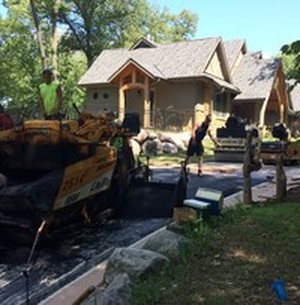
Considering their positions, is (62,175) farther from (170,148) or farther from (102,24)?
(102,24)

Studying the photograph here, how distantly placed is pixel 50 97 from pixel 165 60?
85.1 feet

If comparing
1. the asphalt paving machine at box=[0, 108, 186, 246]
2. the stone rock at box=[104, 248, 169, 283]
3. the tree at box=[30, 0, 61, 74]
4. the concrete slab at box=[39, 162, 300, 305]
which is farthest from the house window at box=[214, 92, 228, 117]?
the stone rock at box=[104, 248, 169, 283]

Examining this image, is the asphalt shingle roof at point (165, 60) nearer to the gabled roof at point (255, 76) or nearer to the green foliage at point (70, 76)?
the gabled roof at point (255, 76)

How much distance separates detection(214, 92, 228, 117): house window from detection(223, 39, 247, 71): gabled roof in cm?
236

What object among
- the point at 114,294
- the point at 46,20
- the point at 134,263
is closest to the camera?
the point at 114,294

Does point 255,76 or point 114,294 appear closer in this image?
point 114,294

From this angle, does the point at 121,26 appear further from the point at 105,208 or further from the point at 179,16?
the point at 105,208

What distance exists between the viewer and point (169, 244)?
19.4 ft

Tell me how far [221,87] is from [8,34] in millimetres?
22259

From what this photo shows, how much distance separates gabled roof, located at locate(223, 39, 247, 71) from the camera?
39.2 meters

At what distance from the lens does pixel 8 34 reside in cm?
4794

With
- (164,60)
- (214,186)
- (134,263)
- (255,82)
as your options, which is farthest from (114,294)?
(255,82)

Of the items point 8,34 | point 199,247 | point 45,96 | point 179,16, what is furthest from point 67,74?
point 199,247

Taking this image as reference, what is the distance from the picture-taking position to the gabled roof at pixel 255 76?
123ft
